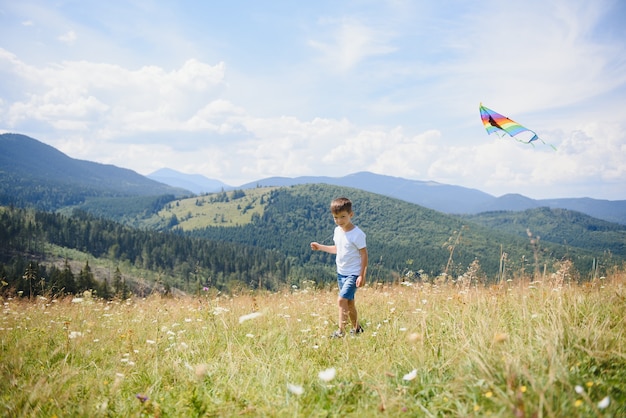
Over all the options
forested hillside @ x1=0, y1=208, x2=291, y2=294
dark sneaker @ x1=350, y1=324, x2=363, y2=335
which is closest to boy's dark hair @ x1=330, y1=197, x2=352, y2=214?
dark sneaker @ x1=350, y1=324, x2=363, y2=335

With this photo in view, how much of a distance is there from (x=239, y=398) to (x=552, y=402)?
90.8 inches

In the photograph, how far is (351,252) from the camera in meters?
5.70

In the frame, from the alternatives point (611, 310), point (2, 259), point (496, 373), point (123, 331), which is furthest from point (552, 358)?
point (2, 259)

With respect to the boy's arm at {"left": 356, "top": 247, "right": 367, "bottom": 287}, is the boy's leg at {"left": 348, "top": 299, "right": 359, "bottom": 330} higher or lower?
lower

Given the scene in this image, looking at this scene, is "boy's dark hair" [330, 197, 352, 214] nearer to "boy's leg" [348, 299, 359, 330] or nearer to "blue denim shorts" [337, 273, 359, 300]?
"blue denim shorts" [337, 273, 359, 300]

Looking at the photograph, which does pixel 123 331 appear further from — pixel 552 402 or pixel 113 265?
pixel 113 265

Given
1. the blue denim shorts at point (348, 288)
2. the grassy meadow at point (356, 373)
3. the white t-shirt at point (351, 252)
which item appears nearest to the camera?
the grassy meadow at point (356, 373)

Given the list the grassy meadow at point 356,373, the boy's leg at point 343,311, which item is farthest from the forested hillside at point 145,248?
the grassy meadow at point 356,373

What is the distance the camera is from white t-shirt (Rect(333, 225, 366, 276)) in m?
5.64

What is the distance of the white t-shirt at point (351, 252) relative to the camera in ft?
18.5

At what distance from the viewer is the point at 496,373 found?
9.07 ft

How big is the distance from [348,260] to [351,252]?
0.14 metres

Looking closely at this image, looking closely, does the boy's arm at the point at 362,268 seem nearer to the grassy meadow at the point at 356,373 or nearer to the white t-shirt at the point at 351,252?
the white t-shirt at the point at 351,252

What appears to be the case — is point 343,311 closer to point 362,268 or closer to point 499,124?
point 362,268
